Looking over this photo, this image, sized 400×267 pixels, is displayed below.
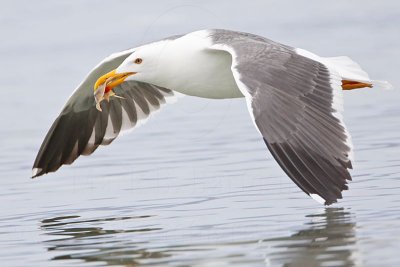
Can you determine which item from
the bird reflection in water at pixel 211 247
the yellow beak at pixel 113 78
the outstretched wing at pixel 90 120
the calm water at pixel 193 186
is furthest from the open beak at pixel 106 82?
the bird reflection in water at pixel 211 247

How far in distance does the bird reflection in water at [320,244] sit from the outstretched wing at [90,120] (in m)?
3.76

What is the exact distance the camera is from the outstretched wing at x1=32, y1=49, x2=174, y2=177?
1341 cm

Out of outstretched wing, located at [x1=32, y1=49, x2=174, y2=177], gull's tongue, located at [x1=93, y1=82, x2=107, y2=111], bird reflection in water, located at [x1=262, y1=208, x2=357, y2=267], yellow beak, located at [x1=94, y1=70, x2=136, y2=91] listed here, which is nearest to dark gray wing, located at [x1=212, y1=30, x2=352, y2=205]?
bird reflection in water, located at [x1=262, y1=208, x2=357, y2=267]

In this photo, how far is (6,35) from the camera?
25766 mm

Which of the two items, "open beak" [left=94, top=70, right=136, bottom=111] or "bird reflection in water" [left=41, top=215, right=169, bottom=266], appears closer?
"bird reflection in water" [left=41, top=215, right=169, bottom=266]

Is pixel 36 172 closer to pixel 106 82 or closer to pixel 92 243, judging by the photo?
pixel 106 82

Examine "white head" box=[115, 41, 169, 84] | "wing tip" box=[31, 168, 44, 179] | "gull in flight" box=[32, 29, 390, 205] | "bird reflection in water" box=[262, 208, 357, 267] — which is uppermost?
"white head" box=[115, 41, 169, 84]

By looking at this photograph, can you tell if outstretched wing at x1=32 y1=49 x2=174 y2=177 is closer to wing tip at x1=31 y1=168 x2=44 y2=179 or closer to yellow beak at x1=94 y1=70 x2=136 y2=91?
wing tip at x1=31 y1=168 x2=44 y2=179

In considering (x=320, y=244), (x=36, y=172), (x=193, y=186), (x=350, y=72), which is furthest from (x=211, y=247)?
(x=36, y=172)

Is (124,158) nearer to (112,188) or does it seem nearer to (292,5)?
(112,188)

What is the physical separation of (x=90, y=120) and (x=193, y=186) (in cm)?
186

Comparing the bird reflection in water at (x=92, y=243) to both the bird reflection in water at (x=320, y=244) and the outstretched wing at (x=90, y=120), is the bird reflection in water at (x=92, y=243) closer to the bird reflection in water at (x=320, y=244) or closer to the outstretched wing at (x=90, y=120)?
the bird reflection in water at (x=320, y=244)

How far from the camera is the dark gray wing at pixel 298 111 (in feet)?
31.7

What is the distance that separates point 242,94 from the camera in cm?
1225
